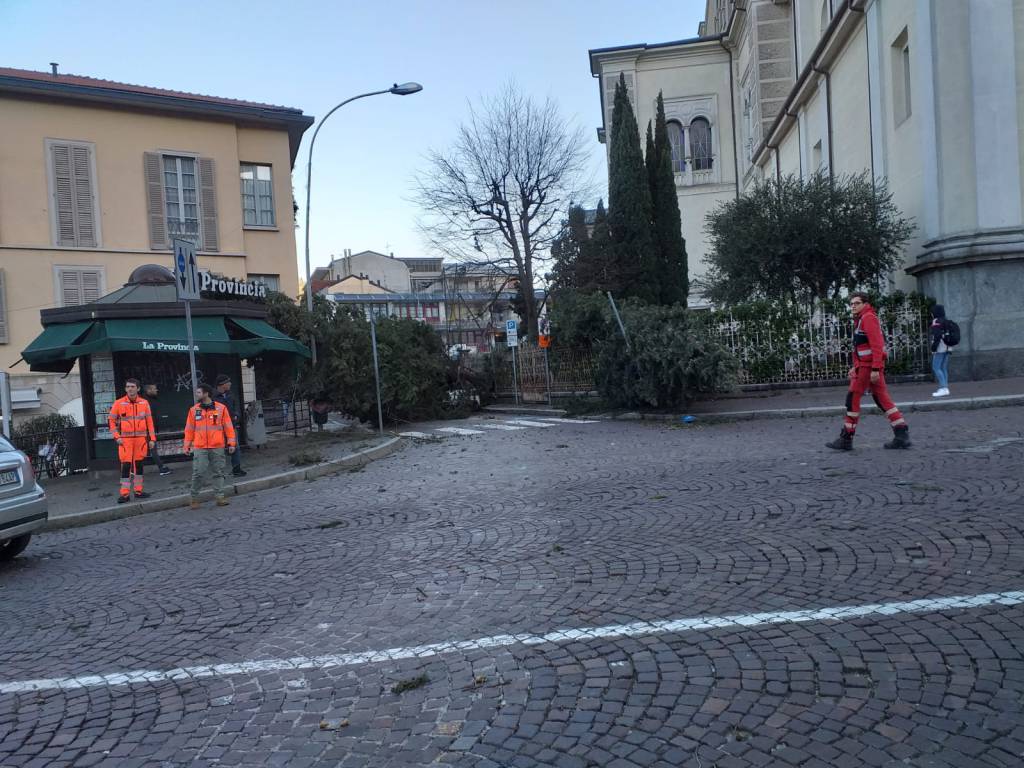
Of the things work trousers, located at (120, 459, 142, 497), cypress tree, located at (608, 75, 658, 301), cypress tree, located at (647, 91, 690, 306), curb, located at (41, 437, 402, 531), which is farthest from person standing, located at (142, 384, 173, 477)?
cypress tree, located at (647, 91, 690, 306)

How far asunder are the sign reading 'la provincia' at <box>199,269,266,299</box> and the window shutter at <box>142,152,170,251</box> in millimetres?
6919

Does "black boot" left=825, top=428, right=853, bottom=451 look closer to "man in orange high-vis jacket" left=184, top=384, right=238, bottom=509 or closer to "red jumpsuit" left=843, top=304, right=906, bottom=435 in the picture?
"red jumpsuit" left=843, top=304, right=906, bottom=435

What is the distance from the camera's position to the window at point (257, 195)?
25.4m

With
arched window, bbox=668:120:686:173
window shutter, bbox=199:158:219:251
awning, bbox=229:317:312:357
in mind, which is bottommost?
awning, bbox=229:317:312:357

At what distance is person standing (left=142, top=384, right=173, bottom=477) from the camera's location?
14.1m

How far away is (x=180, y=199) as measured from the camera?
24.3 meters

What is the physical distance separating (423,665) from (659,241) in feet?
96.2

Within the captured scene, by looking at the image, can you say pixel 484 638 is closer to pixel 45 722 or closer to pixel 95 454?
pixel 45 722

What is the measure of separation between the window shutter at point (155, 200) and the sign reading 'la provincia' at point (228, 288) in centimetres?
692

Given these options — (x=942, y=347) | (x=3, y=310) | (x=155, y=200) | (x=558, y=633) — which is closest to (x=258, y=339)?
(x=155, y=200)

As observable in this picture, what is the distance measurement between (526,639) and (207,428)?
7816 millimetres

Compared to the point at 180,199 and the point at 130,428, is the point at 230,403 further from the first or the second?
the point at 180,199

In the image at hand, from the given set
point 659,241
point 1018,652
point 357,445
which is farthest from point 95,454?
point 659,241

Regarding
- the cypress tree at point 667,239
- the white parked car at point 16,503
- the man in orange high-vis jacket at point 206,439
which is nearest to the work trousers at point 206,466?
the man in orange high-vis jacket at point 206,439
